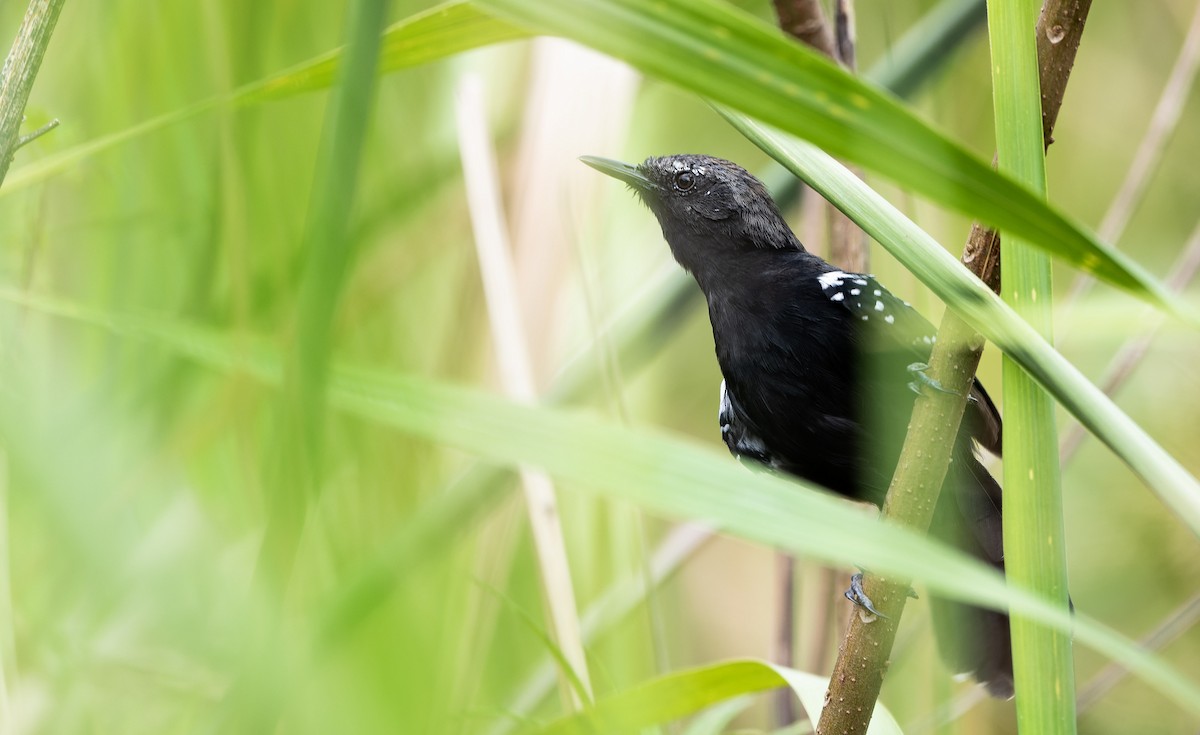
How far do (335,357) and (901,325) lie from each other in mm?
1274

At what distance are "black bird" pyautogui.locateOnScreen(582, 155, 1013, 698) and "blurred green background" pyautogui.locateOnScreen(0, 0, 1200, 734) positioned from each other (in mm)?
114

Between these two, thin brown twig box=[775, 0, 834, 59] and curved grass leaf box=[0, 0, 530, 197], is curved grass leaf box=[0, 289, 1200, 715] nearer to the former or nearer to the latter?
curved grass leaf box=[0, 0, 530, 197]

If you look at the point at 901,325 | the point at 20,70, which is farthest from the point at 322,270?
the point at 901,325

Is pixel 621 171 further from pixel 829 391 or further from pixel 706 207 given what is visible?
pixel 829 391

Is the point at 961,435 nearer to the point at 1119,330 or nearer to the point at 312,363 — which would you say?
the point at 1119,330

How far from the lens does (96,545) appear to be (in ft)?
2.31

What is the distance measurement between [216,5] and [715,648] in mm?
2674

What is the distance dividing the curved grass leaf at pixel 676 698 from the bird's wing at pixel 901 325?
71 cm

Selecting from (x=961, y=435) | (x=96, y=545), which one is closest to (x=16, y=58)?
(x=96, y=545)

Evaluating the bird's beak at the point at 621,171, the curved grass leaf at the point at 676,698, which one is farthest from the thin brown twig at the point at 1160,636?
the bird's beak at the point at 621,171

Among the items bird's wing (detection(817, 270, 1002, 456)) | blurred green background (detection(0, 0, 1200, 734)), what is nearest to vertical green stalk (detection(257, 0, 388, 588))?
blurred green background (detection(0, 0, 1200, 734))

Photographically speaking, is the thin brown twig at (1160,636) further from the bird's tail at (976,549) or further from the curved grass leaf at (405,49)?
the curved grass leaf at (405,49)

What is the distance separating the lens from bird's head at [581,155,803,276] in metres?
2.25

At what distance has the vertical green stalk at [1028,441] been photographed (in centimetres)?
78
